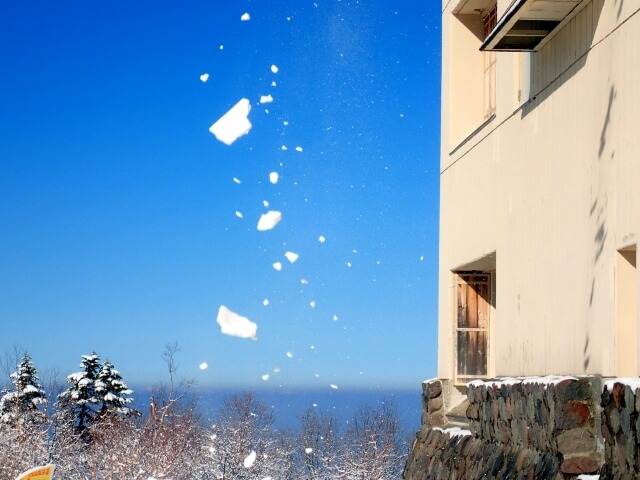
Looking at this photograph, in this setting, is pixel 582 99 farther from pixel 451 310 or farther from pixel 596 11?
pixel 451 310

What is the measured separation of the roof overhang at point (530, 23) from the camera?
7973 mm

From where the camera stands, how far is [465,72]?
12109 mm

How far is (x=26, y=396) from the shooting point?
151 feet

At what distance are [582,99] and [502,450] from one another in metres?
2.92

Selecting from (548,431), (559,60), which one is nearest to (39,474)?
(548,431)

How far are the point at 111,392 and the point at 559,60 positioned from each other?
1682 inches

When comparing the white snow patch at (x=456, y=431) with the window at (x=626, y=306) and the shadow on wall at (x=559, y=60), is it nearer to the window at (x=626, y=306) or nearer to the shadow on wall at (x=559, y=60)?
the shadow on wall at (x=559, y=60)

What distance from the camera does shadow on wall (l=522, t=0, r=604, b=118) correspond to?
782 cm

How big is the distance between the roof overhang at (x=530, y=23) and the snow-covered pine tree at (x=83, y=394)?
134 ft

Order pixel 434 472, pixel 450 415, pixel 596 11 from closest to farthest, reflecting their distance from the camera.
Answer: pixel 596 11 → pixel 434 472 → pixel 450 415

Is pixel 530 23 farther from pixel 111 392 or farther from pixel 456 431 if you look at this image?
pixel 111 392

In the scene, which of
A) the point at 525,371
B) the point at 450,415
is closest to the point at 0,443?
the point at 450,415

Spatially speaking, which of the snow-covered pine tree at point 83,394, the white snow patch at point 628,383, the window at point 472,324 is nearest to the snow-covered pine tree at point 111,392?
the snow-covered pine tree at point 83,394

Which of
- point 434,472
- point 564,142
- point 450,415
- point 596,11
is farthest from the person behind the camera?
point 450,415
